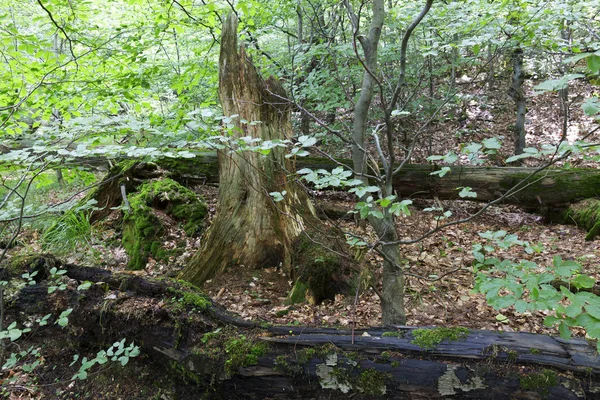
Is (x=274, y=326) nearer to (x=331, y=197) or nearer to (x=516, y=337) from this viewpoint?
(x=516, y=337)

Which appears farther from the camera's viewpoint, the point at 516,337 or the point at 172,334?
the point at 172,334

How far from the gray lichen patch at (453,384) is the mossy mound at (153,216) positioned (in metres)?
4.19

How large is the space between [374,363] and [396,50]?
20.2ft

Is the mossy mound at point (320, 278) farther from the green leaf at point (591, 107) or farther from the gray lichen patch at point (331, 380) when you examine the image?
the green leaf at point (591, 107)

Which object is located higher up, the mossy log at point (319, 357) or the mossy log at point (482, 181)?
the mossy log at point (482, 181)

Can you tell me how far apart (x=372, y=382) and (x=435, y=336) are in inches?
19.4

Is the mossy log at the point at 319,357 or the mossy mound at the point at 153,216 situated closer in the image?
the mossy log at the point at 319,357

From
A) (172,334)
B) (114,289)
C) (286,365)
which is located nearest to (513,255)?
(286,365)

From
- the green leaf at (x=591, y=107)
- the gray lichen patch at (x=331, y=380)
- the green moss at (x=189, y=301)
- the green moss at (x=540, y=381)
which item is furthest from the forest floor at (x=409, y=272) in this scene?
the green leaf at (x=591, y=107)

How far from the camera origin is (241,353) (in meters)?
2.40

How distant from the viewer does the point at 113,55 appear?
5.02 meters

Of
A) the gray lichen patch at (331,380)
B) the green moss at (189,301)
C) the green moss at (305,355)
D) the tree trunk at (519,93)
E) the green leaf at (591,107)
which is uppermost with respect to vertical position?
the tree trunk at (519,93)

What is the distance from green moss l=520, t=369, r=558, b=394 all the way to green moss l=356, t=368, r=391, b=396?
0.73 meters

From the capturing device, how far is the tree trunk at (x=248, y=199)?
186 inches
